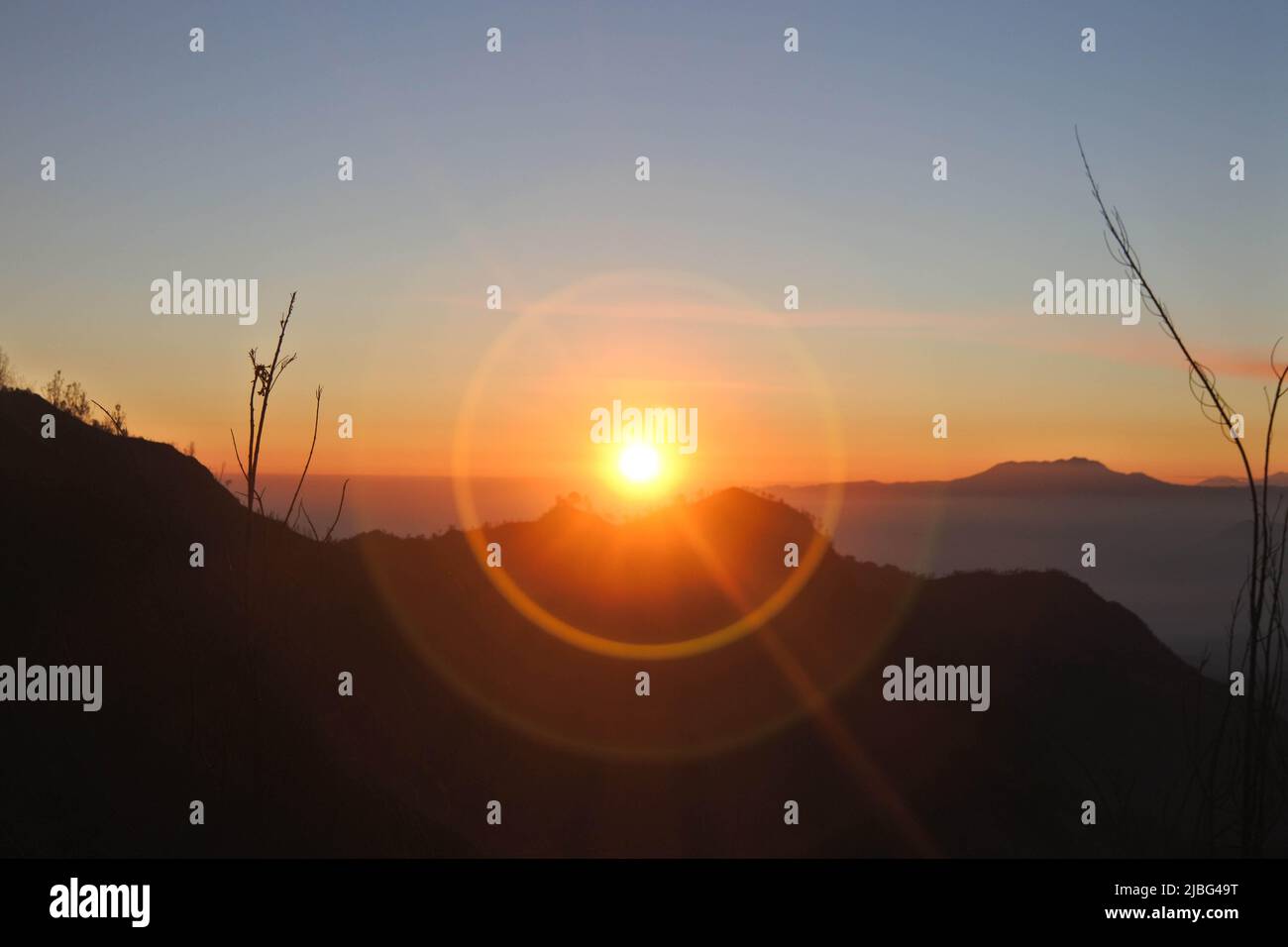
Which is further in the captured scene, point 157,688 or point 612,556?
point 612,556

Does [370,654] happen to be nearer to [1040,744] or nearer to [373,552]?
[373,552]

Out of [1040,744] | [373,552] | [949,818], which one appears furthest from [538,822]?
[1040,744]

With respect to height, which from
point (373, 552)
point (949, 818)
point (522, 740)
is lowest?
point (949, 818)

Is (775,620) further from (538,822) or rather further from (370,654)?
(370,654)
